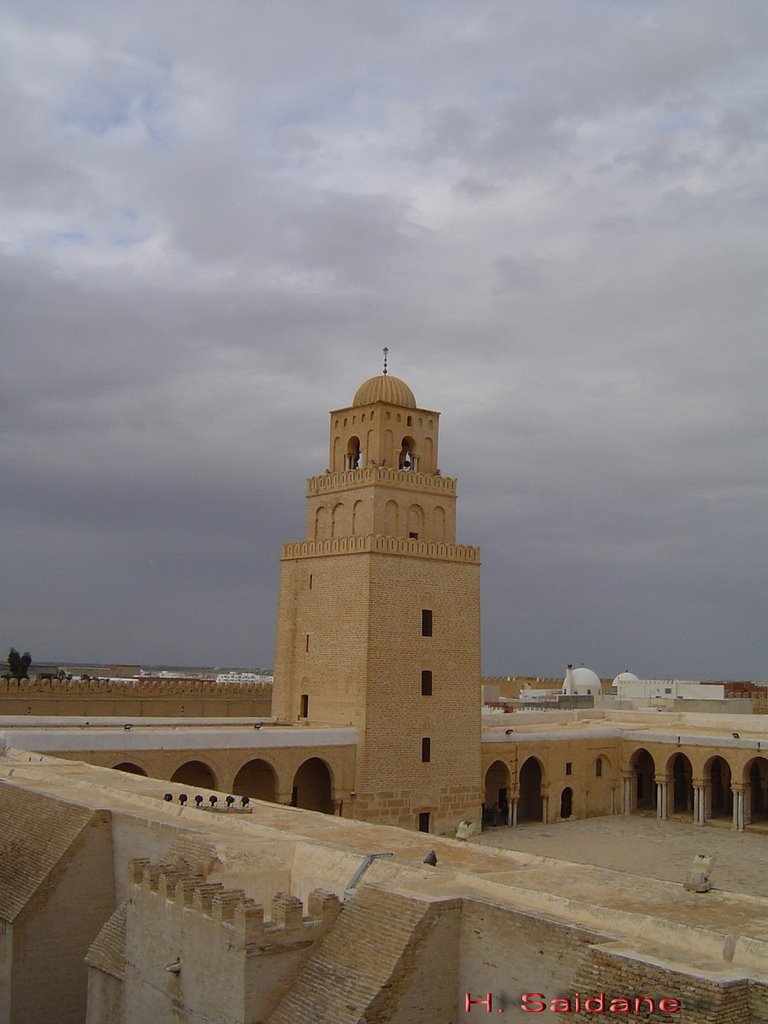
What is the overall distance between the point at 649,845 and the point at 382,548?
30.8 feet

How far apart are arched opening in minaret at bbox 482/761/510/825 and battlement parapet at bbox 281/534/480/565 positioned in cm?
592

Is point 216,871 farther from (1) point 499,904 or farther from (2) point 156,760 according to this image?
(2) point 156,760

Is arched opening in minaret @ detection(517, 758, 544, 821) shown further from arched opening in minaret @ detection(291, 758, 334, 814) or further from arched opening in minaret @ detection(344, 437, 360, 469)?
arched opening in minaret @ detection(344, 437, 360, 469)

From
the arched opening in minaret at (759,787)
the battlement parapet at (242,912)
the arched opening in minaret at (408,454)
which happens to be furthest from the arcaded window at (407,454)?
the battlement parapet at (242,912)

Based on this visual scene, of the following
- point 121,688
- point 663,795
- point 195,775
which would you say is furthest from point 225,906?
point 121,688

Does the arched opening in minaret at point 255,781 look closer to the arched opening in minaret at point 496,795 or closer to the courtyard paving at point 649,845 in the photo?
the courtyard paving at point 649,845

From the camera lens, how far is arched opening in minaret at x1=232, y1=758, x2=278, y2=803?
23.4 meters

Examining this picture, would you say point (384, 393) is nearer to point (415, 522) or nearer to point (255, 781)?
point (415, 522)

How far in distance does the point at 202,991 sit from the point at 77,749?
11.4 m

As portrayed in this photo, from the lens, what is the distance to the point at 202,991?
9562 mm

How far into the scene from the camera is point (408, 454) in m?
26.5

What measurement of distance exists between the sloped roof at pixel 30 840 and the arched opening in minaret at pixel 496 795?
1526 centimetres

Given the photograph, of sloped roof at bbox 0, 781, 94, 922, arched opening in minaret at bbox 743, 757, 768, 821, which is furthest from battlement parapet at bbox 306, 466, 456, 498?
arched opening in minaret at bbox 743, 757, 768, 821

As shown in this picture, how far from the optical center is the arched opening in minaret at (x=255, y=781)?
76.9 feet
